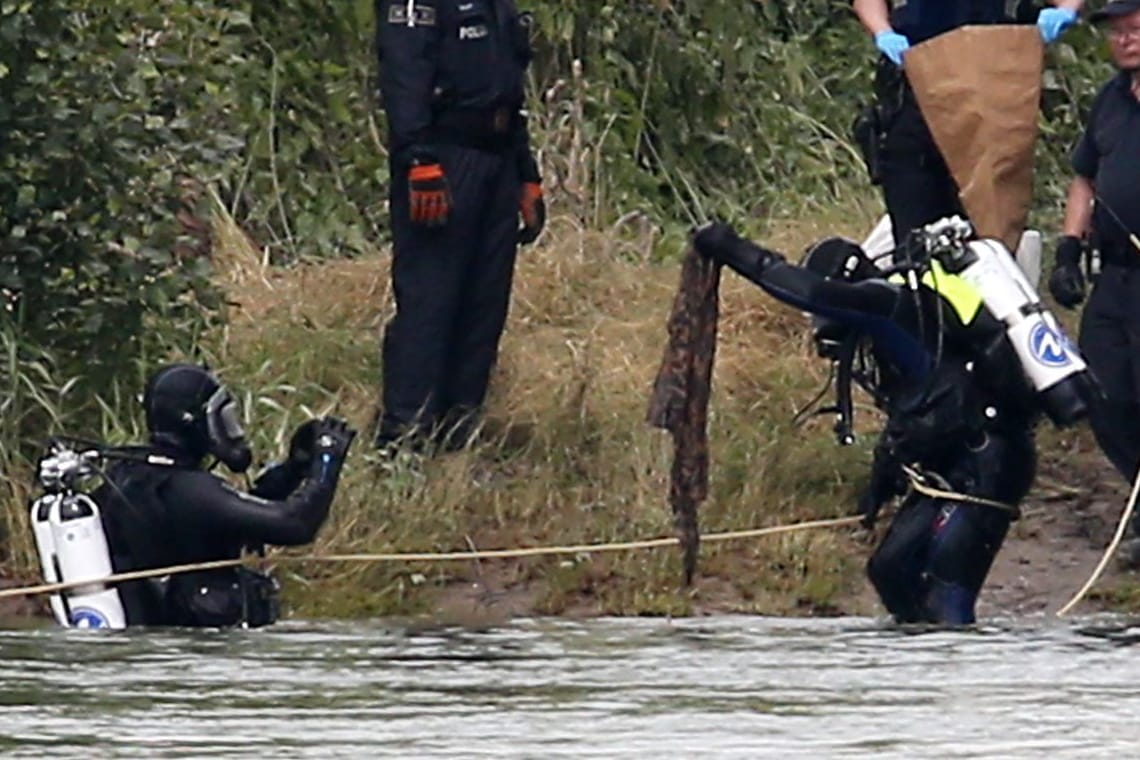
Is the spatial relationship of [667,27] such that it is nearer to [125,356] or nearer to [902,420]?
[125,356]

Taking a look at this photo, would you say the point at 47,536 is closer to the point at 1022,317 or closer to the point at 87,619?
the point at 87,619

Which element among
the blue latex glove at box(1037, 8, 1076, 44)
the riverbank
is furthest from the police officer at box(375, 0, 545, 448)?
the blue latex glove at box(1037, 8, 1076, 44)

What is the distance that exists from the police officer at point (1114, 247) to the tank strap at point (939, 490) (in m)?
1.29

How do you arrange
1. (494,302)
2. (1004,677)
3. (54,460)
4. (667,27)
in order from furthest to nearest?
(667,27) → (494,302) → (54,460) → (1004,677)

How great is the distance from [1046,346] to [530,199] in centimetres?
306

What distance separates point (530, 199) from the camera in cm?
1230

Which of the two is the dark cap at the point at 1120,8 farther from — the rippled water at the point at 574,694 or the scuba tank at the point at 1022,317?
the rippled water at the point at 574,694

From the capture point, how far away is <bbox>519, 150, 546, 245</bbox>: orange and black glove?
12.3m

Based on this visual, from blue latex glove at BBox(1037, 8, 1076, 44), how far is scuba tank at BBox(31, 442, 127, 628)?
347 cm

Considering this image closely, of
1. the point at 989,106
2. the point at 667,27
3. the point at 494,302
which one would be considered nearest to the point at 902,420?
the point at 989,106

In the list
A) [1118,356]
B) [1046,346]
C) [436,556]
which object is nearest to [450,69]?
→ [436,556]

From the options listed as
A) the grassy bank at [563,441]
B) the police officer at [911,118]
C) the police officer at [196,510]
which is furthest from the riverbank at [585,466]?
the police officer at [196,510]

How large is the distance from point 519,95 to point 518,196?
350 millimetres

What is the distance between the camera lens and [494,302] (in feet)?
40.3
